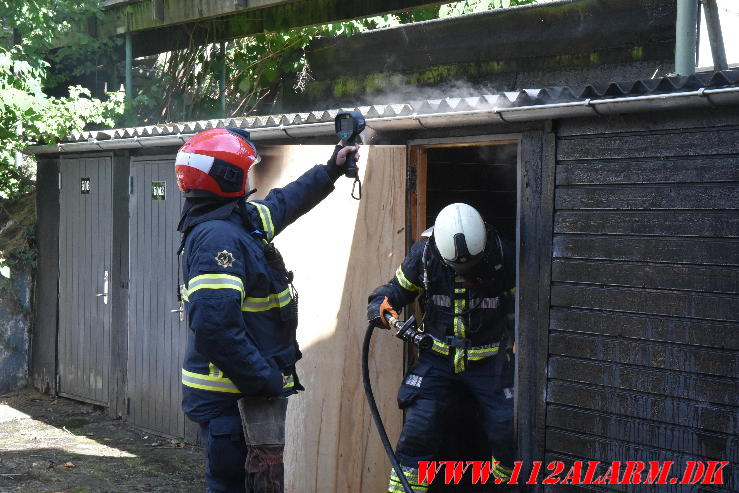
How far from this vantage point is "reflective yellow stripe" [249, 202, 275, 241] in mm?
4578

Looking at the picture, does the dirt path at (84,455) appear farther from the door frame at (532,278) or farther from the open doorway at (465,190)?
the door frame at (532,278)

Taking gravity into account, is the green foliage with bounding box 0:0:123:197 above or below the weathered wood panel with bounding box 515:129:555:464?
above

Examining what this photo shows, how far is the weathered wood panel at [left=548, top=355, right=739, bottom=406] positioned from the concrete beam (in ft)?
17.1

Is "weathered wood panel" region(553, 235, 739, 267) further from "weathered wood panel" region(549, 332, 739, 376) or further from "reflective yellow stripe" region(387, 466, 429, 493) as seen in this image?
"reflective yellow stripe" region(387, 466, 429, 493)

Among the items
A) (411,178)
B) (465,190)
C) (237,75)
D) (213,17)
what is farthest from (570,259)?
(237,75)

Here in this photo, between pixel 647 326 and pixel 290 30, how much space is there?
7.53 metres

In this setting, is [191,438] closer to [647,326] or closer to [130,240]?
[130,240]

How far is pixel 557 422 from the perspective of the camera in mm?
5441

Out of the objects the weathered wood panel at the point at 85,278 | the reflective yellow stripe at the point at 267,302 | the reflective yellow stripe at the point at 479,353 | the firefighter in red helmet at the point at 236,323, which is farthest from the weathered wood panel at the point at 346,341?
the weathered wood panel at the point at 85,278

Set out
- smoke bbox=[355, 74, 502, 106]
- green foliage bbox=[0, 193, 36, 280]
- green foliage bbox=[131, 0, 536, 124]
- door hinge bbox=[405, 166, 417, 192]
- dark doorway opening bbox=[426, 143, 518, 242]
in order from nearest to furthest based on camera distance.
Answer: door hinge bbox=[405, 166, 417, 192] → dark doorway opening bbox=[426, 143, 518, 242] → smoke bbox=[355, 74, 502, 106] → green foliage bbox=[0, 193, 36, 280] → green foliage bbox=[131, 0, 536, 124]

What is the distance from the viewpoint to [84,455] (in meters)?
8.11

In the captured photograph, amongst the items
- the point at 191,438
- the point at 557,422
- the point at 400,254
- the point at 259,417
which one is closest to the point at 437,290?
the point at 400,254

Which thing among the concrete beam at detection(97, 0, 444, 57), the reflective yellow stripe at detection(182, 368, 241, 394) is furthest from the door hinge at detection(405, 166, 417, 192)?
the concrete beam at detection(97, 0, 444, 57)

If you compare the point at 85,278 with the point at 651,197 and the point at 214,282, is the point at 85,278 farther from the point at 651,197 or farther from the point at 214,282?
the point at 651,197
